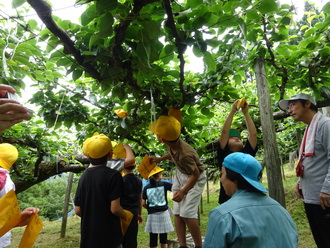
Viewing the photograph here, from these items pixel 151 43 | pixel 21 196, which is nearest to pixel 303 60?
pixel 151 43

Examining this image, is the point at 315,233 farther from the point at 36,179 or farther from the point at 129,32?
the point at 36,179

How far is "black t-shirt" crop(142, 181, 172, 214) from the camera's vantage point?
4.52 meters

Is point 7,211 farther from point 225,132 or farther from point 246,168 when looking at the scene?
point 225,132

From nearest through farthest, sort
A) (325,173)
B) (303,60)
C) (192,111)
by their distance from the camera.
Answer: (325,173) < (303,60) < (192,111)

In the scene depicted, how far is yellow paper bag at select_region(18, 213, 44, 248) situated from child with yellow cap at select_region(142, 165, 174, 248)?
9.31 ft

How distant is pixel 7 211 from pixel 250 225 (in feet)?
3.67

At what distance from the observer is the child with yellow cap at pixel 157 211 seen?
4242 millimetres

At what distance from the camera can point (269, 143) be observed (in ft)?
6.49

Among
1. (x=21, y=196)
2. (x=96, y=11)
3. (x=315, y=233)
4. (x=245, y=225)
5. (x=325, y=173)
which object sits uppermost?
(x=96, y=11)

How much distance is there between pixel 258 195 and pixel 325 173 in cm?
83

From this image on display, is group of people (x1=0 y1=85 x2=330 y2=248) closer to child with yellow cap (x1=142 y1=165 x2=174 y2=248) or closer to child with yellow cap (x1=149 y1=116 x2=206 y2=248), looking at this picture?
child with yellow cap (x1=149 y1=116 x2=206 y2=248)

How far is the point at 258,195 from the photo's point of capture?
4.26ft

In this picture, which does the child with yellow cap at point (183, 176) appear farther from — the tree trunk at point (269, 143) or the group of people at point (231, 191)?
the tree trunk at point (269, 143)

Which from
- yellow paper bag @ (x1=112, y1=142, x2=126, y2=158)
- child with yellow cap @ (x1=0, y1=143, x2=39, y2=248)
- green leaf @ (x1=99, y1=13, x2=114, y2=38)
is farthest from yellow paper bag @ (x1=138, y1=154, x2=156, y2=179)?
green leaf @ (x1=99, y1=13, x2=114, y2=38)
